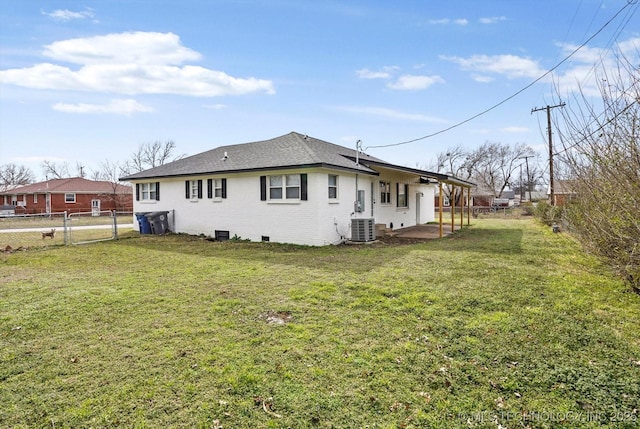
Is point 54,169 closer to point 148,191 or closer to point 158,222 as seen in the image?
point 148,191

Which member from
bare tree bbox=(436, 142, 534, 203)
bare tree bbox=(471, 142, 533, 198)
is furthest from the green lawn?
bare tree bbox=(471, 142, 533, 198)

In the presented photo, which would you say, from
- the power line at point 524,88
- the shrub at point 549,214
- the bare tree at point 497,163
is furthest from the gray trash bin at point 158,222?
the bare tree at point 497,163

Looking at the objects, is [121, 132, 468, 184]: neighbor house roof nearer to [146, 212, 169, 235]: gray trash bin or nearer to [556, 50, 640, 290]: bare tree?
[146, 212, 169, 235]: gray trash bin

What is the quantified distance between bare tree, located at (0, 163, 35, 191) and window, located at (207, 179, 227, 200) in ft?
200

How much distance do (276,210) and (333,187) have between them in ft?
7.57

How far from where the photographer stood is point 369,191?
15.5m

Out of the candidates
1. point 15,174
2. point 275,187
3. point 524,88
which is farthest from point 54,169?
point 524,88

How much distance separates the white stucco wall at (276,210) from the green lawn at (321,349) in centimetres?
473

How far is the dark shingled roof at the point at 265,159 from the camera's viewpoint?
42.0ft

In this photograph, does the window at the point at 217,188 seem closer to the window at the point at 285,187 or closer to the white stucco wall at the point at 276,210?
the white stucco wall at the point at 276,210

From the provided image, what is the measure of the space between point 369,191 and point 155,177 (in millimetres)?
10609

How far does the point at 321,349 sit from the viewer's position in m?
3.99

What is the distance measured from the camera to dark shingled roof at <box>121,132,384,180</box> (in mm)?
12797

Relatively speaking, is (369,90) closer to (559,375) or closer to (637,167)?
(637,167)
